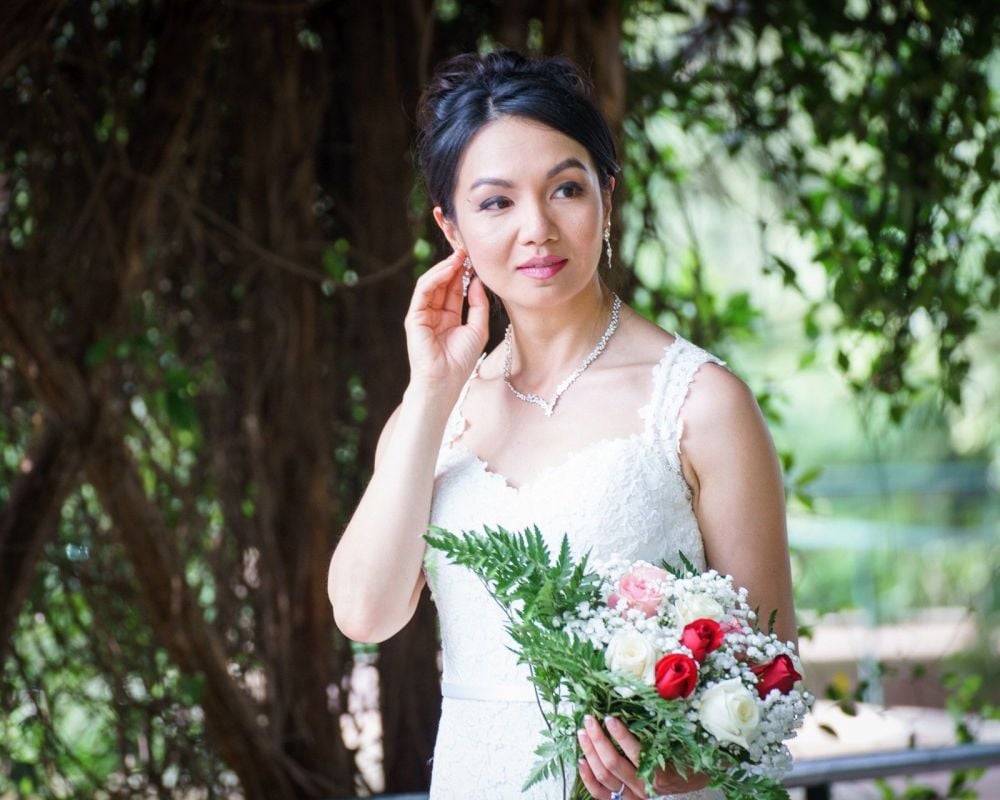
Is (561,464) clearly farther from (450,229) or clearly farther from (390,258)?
(390,258)

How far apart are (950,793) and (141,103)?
2.51 m

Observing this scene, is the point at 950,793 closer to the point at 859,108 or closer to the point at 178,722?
the point at 859,108

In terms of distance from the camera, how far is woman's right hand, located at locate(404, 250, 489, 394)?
2.15 meters

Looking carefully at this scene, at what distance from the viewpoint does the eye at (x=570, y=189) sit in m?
2.03

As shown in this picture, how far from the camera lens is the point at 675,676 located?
152 cm

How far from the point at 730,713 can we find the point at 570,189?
86 centimetres

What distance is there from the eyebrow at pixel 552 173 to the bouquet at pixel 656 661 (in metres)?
0.60

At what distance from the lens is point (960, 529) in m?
8.98

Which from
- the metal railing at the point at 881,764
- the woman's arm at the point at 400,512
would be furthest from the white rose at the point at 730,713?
the metal railing at the point at 881,764

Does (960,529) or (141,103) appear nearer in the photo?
(141,103)

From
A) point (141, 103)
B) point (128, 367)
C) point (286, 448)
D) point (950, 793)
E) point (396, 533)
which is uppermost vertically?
point (141, 103)

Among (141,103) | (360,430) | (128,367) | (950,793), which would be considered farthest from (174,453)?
(950,793)

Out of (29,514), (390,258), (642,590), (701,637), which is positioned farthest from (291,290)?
(701,637)

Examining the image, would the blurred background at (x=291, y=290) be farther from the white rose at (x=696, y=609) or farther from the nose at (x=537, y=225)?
the white rose at (x=696, y=609)
